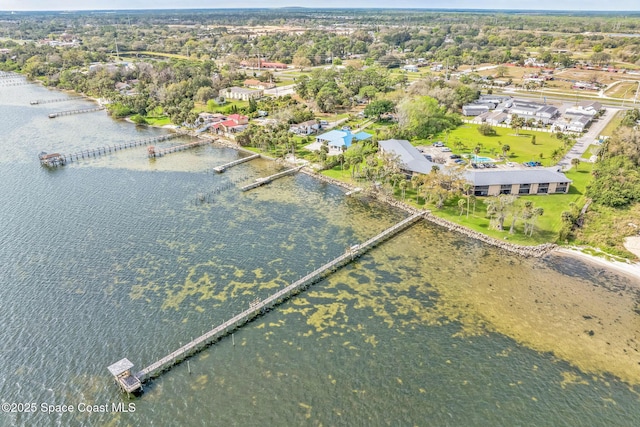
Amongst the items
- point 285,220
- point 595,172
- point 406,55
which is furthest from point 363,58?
point 285,220

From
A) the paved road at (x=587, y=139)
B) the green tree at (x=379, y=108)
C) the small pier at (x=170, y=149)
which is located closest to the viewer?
the paved road at (x=587, y=139)

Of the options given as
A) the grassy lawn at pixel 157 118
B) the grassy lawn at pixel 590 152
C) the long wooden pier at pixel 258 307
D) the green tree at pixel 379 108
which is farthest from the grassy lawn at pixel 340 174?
the grassy lawn at pixel 157 118

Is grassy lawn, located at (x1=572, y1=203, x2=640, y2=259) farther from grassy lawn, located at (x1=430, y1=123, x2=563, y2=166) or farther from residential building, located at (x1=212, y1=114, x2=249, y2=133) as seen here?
residential building, located at (x1=212, y1=114, x2=249, y2=133)

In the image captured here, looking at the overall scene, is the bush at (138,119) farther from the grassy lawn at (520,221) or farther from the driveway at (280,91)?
the grassy lawn at (520,221)

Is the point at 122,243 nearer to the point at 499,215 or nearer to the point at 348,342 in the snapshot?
the point at 348,342

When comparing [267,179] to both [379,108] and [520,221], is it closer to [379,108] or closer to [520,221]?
[520,221]

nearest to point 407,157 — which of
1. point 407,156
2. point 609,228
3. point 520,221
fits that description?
point 407,156
